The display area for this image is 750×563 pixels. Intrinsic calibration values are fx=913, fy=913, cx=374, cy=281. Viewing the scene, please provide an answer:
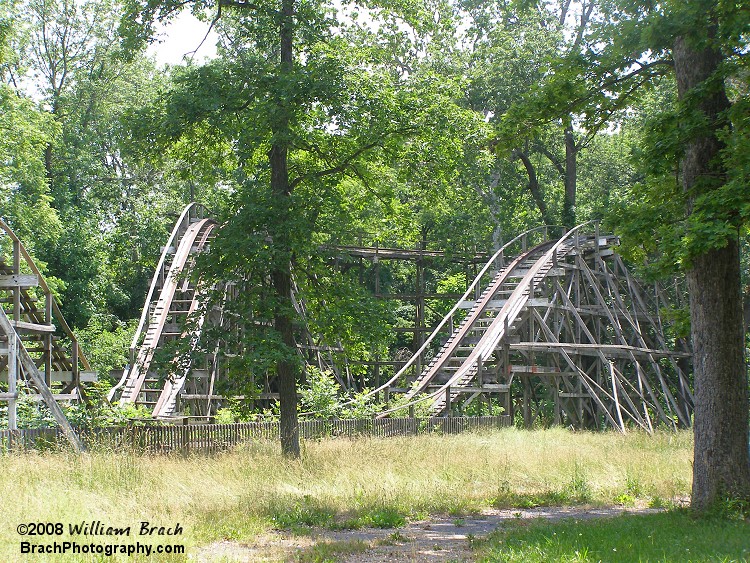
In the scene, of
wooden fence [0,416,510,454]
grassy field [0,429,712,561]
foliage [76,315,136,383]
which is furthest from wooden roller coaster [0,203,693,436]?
grassy field [0,429,712,561]

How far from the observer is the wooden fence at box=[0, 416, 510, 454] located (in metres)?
15.7

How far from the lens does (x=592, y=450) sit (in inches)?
746

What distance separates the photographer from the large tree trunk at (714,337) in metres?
11.9

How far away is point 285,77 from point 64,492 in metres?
7.65

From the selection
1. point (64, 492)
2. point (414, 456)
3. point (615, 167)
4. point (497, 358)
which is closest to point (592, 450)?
point (414, 456)

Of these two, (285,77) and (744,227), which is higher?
(285,77)

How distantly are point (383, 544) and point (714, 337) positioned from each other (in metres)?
5.22

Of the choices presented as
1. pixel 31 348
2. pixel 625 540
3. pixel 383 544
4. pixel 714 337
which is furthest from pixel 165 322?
pixel 625 540

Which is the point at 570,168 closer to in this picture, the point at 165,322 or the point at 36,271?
the point at 165,322

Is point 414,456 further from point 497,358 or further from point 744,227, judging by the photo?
point 497,358

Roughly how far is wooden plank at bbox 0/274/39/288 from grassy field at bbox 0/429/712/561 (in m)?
5.84

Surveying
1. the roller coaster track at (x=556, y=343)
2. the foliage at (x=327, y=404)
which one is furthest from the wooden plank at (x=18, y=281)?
the roller coaster track at (x=556, y=343)

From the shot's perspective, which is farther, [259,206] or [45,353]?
[45,353]

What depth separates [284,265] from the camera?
625 inches
